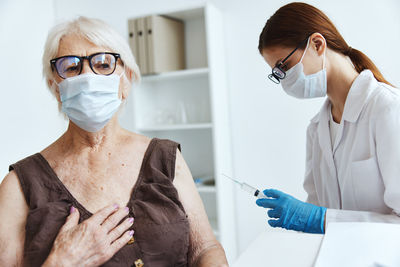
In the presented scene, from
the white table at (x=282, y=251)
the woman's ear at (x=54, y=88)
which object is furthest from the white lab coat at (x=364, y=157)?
the woman's ear at (x=54, y=88)

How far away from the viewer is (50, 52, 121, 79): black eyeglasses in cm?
118

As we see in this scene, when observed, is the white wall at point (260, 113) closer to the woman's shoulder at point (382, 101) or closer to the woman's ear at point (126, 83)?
the woman's shoulder at point (382, 101)

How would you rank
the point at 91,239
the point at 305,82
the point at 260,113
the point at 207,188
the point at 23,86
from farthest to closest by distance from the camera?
the point at 23,86 → the point at 260,113 → the point at 207,188 → the point at 305,82 → the point at 91,239

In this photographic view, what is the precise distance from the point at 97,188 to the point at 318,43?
91cm

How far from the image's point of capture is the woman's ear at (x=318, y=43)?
1.35 meters

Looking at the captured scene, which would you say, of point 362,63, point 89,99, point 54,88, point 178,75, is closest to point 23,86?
point 178,75

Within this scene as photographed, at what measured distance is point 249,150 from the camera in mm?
2791

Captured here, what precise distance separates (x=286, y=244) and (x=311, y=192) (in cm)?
81

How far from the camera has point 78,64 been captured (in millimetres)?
1182

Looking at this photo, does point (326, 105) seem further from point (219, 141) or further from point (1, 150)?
point (1, 150)

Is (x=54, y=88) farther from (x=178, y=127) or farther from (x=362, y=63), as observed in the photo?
(x=178, y=127)

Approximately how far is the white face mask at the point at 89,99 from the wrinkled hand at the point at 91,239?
28cm

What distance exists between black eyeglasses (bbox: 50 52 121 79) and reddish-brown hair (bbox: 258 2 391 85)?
0.59 meters

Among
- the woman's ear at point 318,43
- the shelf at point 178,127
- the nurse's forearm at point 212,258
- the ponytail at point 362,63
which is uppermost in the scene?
the woman's ear at point 318,43
